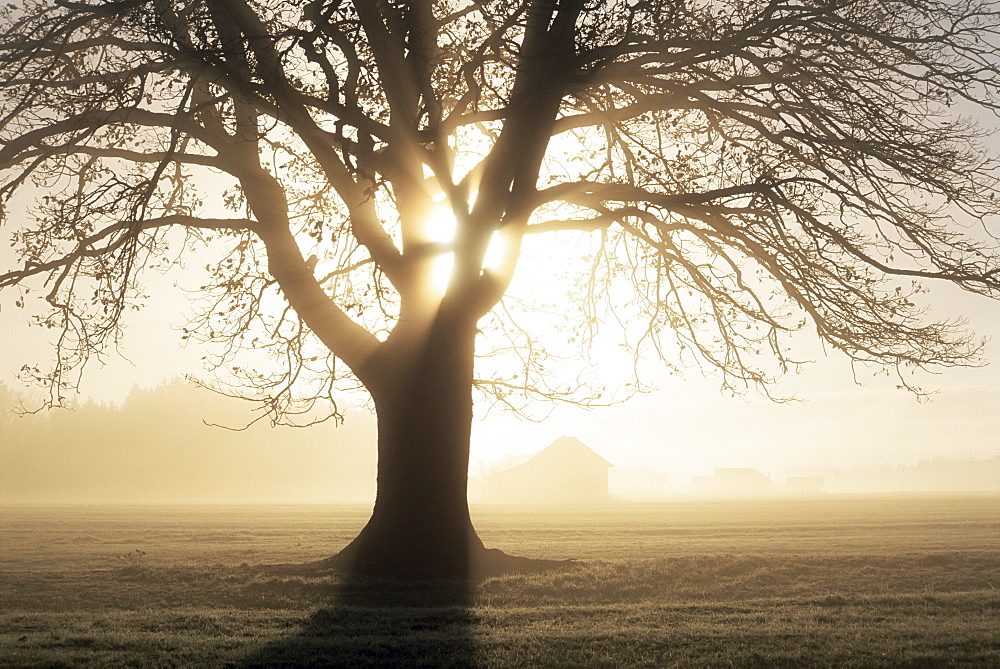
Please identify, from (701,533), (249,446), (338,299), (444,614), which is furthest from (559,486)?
(444,614)

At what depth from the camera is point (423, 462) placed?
500 inches

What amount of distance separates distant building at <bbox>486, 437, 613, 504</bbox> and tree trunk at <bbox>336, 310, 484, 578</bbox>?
267 ft

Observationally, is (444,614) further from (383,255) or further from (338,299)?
(338,299)

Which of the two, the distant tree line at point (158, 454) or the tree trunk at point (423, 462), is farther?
the distant tree line at point (158, 454)

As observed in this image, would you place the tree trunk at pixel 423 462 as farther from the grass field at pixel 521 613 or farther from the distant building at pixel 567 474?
the distant building at pixel 567 474

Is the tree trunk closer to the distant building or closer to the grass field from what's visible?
the grass field

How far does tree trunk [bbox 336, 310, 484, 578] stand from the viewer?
12.4 metres

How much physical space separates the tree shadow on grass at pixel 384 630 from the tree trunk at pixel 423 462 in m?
1.02

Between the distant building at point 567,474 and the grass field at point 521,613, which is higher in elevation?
the distant building at point 567,474

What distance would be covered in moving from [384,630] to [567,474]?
90378 millimetres

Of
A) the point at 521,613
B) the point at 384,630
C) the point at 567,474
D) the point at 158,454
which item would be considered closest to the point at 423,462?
the point at 521,613

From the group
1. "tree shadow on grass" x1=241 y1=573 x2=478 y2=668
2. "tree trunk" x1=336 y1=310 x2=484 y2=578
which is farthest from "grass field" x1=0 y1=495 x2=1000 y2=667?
"tree trunk" x1=336 y1=310 x2=484 y2=578

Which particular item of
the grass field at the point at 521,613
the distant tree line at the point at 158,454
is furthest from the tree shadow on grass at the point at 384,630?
the distant tree line at the point at 158,454

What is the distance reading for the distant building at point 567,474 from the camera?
9625cm
